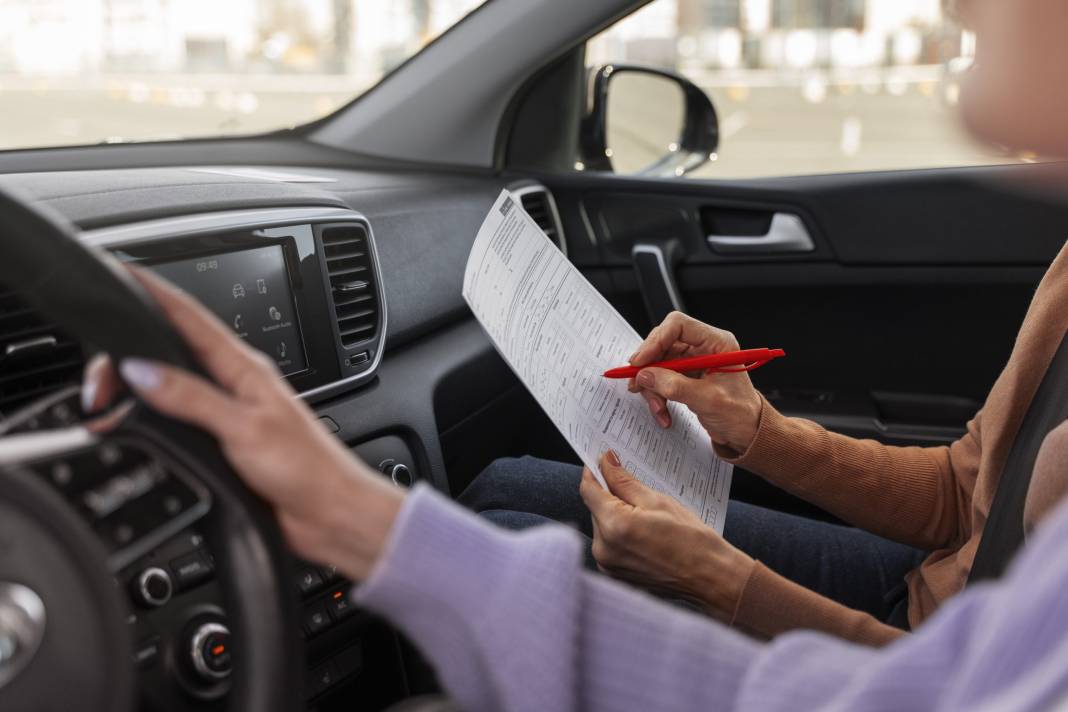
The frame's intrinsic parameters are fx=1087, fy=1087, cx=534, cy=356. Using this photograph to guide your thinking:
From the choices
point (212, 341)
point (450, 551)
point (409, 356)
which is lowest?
point (409, 356)

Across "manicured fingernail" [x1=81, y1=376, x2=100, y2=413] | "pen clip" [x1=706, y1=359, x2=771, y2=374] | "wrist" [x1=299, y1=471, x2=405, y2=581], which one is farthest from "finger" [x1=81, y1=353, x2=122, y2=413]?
"pen clip" [x1=706, y1=359, x2=771, y2=374]

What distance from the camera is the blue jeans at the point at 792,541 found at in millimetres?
1253

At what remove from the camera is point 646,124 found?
2.08 meters

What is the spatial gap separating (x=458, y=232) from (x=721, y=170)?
607 mm

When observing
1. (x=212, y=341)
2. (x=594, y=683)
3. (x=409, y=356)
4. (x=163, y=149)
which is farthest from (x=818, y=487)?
(x=163, y=149)

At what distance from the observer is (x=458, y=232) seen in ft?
5.09

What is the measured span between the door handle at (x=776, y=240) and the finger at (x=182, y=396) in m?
1.39

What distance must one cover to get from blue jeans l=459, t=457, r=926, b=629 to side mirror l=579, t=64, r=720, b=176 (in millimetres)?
755

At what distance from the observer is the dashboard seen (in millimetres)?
771

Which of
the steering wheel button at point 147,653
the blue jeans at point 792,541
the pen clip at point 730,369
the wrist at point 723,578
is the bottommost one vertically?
the blue jeans at point 792,541

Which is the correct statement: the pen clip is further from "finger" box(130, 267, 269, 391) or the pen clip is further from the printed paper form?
"finger" box(130, 267, 269, 391)

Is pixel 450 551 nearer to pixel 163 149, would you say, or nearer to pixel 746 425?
pixel 746 425

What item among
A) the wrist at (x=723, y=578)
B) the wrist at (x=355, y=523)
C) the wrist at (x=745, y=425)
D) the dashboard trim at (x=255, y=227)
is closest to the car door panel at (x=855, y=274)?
the wrist at (x=745, y=425)

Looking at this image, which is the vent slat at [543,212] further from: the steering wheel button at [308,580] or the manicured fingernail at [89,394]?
the manicured fingernail at [89,394]
